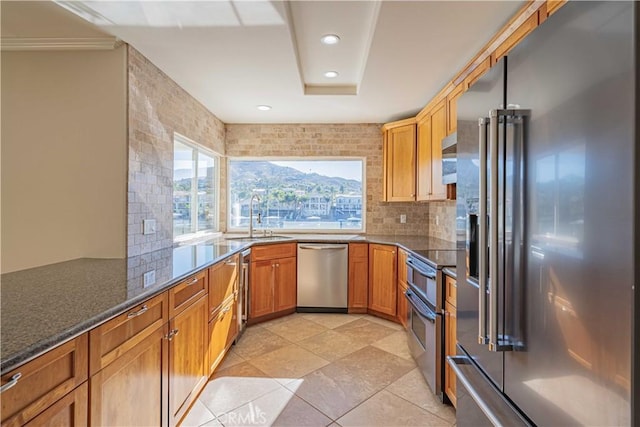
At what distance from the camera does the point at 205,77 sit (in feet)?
9.37

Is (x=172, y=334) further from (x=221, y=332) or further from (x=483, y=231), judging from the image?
(x=483, y=231)

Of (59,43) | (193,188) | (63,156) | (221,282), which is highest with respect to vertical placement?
(59,43)

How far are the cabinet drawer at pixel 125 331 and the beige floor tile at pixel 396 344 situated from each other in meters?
2.02

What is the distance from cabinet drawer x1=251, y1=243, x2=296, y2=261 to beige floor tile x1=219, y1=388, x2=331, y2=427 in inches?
62.8

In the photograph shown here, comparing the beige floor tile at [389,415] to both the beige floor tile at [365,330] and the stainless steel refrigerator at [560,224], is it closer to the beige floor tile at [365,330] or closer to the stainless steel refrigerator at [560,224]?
the stainless steel refrigerator at [560,224]

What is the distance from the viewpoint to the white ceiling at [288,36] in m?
1.86

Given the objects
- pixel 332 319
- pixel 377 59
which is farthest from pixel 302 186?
pixel 377 59

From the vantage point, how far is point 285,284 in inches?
150

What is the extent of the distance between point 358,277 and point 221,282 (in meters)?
1.81

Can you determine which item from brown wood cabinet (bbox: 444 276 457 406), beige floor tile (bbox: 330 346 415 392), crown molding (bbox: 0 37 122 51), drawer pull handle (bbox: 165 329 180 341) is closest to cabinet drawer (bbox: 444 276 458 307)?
brown wood cabinet (bbox: 444 276 457 406)

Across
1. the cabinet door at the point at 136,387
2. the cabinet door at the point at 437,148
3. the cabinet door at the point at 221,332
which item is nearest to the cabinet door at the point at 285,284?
the cabinet door at the point at 221,332

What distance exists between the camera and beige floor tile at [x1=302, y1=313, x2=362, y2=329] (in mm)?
3594

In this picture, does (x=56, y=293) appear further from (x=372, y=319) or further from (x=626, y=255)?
(x=372, y=319)

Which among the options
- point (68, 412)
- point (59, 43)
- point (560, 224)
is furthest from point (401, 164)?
point (68, 412)
